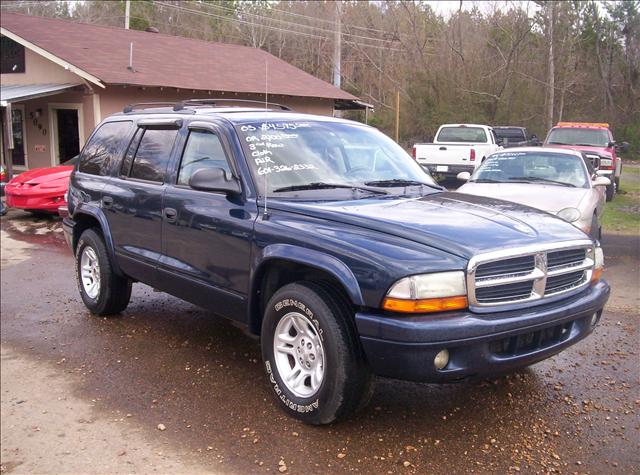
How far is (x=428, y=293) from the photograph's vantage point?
3.35 metres

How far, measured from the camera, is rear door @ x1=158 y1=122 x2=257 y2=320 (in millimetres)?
4320

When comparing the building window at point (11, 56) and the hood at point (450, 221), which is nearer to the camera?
the hood at point (450, 221)

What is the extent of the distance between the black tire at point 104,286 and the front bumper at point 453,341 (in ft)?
10.9

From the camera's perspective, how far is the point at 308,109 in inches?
953

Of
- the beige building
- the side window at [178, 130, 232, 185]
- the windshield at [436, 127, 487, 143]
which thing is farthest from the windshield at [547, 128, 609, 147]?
the side window at [178, 130, 232, 185]

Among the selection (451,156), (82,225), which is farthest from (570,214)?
(451,156)

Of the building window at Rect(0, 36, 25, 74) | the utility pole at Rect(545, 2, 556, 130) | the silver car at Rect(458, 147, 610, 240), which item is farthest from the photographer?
the utility pole at Rect(545, 2, 556, 130)

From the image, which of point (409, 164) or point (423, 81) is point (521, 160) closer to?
point (409, 164)

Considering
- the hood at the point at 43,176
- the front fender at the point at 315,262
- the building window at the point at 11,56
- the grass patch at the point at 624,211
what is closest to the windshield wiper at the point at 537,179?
the grass patch at the point at 624,211

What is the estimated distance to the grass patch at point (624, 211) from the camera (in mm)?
11906

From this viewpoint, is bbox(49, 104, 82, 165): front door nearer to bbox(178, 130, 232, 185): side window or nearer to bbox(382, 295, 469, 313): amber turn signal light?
bbox(178, 130, 232, 185): side window

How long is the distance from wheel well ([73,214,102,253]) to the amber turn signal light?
12.9 ft

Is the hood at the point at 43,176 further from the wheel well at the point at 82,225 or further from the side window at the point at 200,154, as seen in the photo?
the side window at the point at 200,154

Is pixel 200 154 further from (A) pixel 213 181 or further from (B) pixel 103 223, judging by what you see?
(B) pixel 103 223
